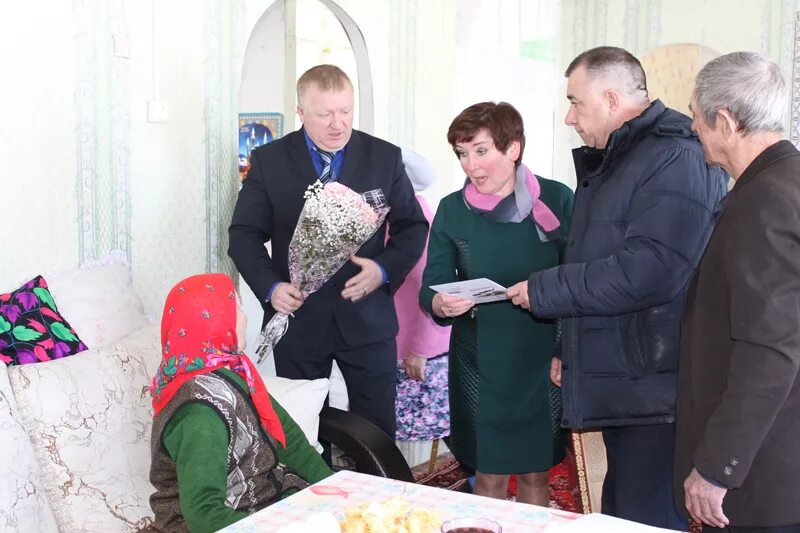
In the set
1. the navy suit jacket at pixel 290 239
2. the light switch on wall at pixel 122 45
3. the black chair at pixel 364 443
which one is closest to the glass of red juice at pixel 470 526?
the black chair at pixel 364 443

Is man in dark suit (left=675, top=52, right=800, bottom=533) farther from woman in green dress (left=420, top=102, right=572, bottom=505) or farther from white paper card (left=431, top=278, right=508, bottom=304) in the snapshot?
woman in green dress (left=420, top=102, right=572, bottom=505)

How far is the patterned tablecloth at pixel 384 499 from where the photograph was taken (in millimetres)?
1442

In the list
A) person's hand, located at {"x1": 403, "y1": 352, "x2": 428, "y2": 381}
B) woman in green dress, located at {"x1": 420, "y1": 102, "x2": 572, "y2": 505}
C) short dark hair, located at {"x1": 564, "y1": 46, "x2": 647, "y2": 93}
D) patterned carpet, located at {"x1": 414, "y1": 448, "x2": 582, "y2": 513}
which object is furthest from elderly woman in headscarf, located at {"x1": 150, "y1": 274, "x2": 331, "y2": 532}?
patterned carpet, located at {"x1": 414, "y1": 448, "x2": 582, "y2": 513}

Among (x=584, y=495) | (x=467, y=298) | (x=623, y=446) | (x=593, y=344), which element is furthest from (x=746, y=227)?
(x=584, y=495)

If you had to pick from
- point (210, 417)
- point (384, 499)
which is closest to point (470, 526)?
point (384, 499)

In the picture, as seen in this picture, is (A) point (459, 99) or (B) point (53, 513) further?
(A) point (459, 99)

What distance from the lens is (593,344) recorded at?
214cm

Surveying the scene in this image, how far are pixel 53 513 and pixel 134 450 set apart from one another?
24 cm

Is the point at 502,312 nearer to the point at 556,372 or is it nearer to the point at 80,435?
the point at 556,372

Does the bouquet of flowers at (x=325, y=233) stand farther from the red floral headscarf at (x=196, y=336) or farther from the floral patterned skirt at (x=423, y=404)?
the floral patterned skirt at (x=423, y=404)

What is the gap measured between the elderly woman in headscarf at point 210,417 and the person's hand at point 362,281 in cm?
70

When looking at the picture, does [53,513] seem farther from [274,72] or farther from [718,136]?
[274,72]

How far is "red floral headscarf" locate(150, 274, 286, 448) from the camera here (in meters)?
1.85

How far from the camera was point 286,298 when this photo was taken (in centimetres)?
254
